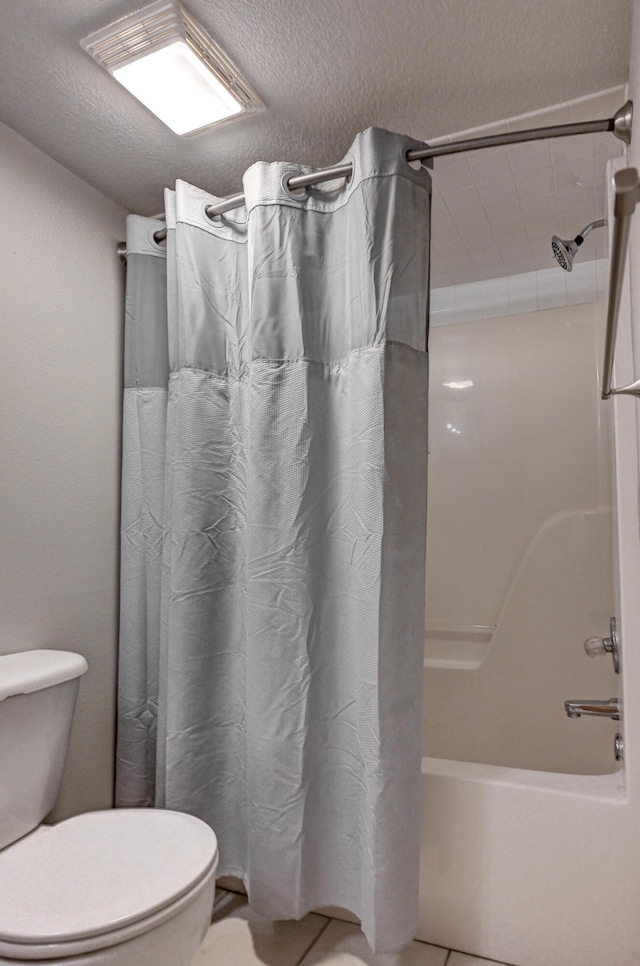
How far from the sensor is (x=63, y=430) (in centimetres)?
179

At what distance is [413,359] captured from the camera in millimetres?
1534

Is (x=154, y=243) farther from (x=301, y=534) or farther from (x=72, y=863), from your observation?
(x=72, y=863)

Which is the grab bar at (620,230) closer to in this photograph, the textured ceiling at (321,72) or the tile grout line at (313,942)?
the textured ceiling at (321,72)

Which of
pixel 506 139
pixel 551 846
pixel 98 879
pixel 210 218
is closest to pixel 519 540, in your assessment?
pixel 551 846

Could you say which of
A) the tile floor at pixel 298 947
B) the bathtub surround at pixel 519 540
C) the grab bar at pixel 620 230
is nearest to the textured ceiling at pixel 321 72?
the grab bar at pixel 620 230

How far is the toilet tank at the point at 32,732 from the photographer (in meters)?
1.39

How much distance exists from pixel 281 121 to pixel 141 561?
4.31ft

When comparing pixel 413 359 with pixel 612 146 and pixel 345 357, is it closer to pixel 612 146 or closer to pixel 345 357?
pixel 345 357

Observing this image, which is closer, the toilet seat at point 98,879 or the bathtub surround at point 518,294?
the toilet seat at point 98,879

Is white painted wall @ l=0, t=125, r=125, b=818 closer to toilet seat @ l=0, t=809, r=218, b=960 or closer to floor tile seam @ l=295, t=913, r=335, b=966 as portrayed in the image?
toilet seat @ l=0, t=809, r=218, b=960

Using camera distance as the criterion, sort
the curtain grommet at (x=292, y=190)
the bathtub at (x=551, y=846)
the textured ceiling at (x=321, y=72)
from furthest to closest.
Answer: the curtain grommet at (x=292, y=190)
the bathtub at (x=551, y=846)
the textured ceiling at (x=321, y=72)

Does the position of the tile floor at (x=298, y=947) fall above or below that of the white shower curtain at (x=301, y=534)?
below

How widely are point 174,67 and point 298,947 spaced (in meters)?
2.20

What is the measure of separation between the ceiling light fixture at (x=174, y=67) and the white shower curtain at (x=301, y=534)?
0.19m
